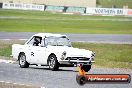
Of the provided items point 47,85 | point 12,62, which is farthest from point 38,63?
point 47,85

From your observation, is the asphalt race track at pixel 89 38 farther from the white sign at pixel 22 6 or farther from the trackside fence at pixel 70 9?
the trackside fence at pixel 70 9

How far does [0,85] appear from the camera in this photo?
16547mm

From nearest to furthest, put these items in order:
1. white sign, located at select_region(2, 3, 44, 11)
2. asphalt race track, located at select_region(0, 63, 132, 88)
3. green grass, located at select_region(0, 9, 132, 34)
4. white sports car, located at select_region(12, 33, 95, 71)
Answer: asphalt race track, located at select_region(0, 63, 132, 88), white sports car, located at select_region(12, 33, 95, 71), green grass, located at select_region(0, 9, 132, 34), white sign, located at select_region(2, 3, 44, 11)

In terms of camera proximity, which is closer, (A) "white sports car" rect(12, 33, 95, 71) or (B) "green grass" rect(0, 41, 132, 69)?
(A) "white sports car" rect(12, 33, 95, 71)

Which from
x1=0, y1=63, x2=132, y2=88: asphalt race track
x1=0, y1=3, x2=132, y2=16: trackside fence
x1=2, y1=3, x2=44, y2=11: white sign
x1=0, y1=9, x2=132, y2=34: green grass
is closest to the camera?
x1=0, y1=63, x2=132, y2=88: asphalt race track

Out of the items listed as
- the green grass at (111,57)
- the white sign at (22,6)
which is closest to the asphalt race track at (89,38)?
the green grass at (111,57)

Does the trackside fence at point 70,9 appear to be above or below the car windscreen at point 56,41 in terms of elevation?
below

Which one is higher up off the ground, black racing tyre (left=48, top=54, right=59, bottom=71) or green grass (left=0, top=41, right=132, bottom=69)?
black racing tyre (left=48, top=54, right=59, bottom=71)

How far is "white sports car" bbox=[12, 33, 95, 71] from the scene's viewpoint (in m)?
21.8

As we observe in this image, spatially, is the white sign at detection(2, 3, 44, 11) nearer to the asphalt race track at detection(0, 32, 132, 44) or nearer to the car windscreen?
the asphalt race track at detection(0, 32, 132, 44)

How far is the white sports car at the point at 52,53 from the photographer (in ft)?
71.5

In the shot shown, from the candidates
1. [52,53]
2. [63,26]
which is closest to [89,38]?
[63,26]

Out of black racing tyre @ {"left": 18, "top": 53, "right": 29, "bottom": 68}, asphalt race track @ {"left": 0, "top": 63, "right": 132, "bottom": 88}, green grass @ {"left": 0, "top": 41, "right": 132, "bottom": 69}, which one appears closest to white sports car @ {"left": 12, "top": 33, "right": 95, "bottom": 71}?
black racing tyre @ {"left": 18, "top": 53, "right": 29, "bottom": 68}

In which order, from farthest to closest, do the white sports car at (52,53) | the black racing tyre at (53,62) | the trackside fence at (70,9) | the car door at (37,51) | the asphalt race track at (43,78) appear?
the trackside fence at (70,9)
the car door at (37,51)
the black racing tyre at (53,62)
the white sports car at (52,53)
the asphalt race track at (43,78)
